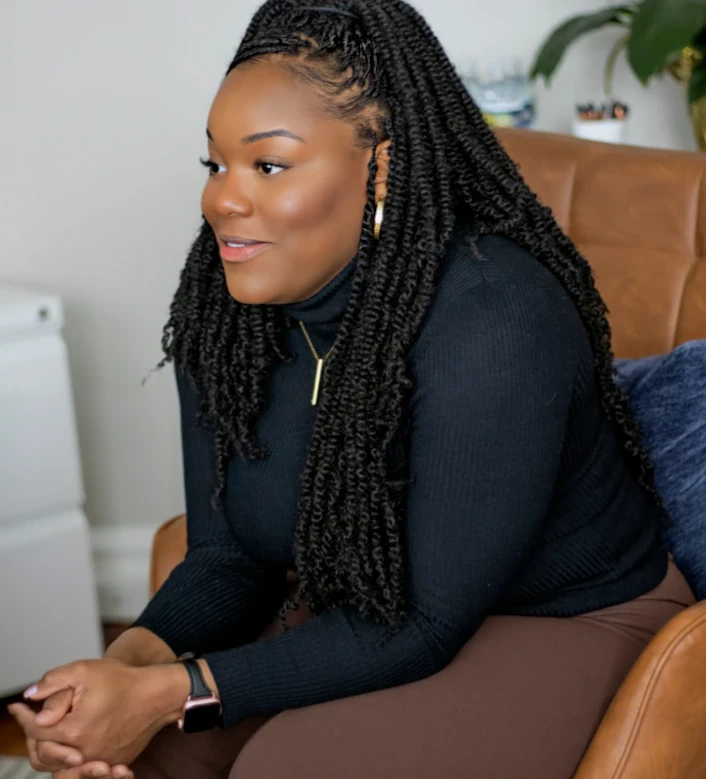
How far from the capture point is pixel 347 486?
1.08m

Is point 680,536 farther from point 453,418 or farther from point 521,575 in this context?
point 453,418

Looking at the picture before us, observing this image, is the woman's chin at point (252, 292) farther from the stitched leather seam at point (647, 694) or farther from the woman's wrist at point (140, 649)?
the stitched leather seam at point (647, 694)

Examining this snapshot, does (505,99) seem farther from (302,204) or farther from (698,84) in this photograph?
(302,204)

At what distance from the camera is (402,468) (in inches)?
42.3

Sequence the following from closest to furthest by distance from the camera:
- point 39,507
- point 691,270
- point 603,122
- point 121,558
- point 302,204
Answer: point 302,204 → point 691,270 → point 603,122 → point 39,507 → point 121,558

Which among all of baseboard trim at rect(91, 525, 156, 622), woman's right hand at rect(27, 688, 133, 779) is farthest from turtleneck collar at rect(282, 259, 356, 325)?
baseboard trim at rect(91, 525, 156, 622)

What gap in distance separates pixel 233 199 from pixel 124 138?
1044 mm

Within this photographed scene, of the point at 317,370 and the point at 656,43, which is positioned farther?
the point at 656,43

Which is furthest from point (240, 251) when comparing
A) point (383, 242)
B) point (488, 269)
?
point (488, 269)

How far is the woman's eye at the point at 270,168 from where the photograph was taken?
1.05 meters

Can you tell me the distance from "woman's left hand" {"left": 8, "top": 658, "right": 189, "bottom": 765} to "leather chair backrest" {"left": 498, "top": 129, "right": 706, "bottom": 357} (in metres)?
0.75

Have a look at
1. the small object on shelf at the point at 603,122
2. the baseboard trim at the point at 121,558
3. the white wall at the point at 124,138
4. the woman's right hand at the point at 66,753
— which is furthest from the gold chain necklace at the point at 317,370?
the baseboard trim at the point at 121,558

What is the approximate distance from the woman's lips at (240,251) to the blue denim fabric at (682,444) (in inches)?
17.2

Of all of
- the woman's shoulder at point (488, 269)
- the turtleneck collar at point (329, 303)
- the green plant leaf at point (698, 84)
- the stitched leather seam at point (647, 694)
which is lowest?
the stitched leather seam at point (647, 694)
